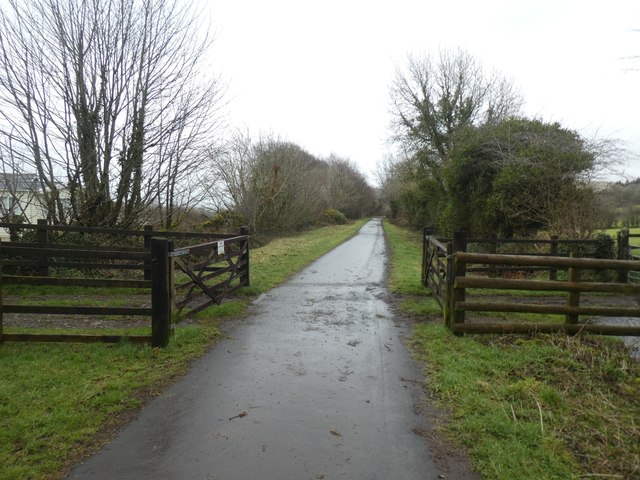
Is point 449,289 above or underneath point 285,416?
above

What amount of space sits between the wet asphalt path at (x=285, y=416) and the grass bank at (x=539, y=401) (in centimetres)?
40

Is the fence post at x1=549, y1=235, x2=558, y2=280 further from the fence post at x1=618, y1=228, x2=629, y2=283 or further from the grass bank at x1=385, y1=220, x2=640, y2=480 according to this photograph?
the grass bank at x1=385, y1=220, x2=640, y2=480

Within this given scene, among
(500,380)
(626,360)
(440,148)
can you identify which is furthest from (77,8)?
(440,148)

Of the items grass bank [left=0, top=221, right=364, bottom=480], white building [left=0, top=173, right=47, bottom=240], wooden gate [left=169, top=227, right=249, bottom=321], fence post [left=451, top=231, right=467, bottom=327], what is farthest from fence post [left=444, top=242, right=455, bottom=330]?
white building [left=0, top=173, right=47, bottom=240]

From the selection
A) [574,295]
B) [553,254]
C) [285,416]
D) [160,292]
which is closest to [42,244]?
[160,292]

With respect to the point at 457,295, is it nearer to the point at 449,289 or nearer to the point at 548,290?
the point at 449,289

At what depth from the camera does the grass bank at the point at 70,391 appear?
312cm

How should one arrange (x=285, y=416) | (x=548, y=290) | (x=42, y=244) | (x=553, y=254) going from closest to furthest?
1. (x=285, y=416)
2. (x=548, y=290)
3. (x=42, y=244)
4. (x=553, y=254)

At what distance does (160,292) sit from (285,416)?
2.60 m

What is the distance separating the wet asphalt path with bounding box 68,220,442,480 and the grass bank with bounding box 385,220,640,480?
40 centimetres

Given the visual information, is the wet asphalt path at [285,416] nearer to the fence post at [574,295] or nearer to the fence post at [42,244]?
the fence post at [574,295]

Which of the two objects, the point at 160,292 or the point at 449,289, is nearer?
the point at 160,292

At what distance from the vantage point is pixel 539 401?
12.8ft

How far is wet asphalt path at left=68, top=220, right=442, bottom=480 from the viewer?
2990 mm
